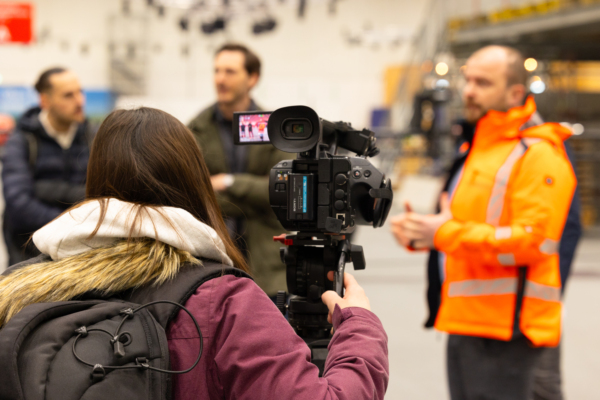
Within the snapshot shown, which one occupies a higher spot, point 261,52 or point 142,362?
point 261,52

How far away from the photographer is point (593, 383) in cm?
346

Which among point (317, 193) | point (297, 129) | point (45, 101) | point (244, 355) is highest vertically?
point (45, 101)

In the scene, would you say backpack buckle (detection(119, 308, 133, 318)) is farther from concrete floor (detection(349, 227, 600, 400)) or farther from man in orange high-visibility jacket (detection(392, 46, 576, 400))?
concrete floor (detection(349, 227, 600, 400))

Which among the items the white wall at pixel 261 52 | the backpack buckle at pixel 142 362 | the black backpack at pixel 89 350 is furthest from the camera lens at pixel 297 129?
the white wall at pixel 261 52

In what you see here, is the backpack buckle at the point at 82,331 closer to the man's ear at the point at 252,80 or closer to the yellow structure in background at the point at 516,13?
the man's ear at the point at 252,80

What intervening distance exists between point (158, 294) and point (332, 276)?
1.57 feet

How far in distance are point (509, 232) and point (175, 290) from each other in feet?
4.18

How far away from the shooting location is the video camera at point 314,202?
1.29 m

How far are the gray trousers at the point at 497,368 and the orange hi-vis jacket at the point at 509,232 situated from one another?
0.22 ft

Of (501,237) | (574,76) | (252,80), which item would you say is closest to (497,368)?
(501,237)

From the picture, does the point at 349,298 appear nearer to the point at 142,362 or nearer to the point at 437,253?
the point at 142,362

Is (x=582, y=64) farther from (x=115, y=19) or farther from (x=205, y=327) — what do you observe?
(x=205, y=327)

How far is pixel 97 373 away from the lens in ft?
2.89

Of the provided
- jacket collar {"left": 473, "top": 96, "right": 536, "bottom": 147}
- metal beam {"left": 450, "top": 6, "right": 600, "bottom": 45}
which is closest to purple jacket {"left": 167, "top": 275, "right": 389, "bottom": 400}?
jacket collar {"left": 473, "top": 96, "right": 536, "bottom": 147}
